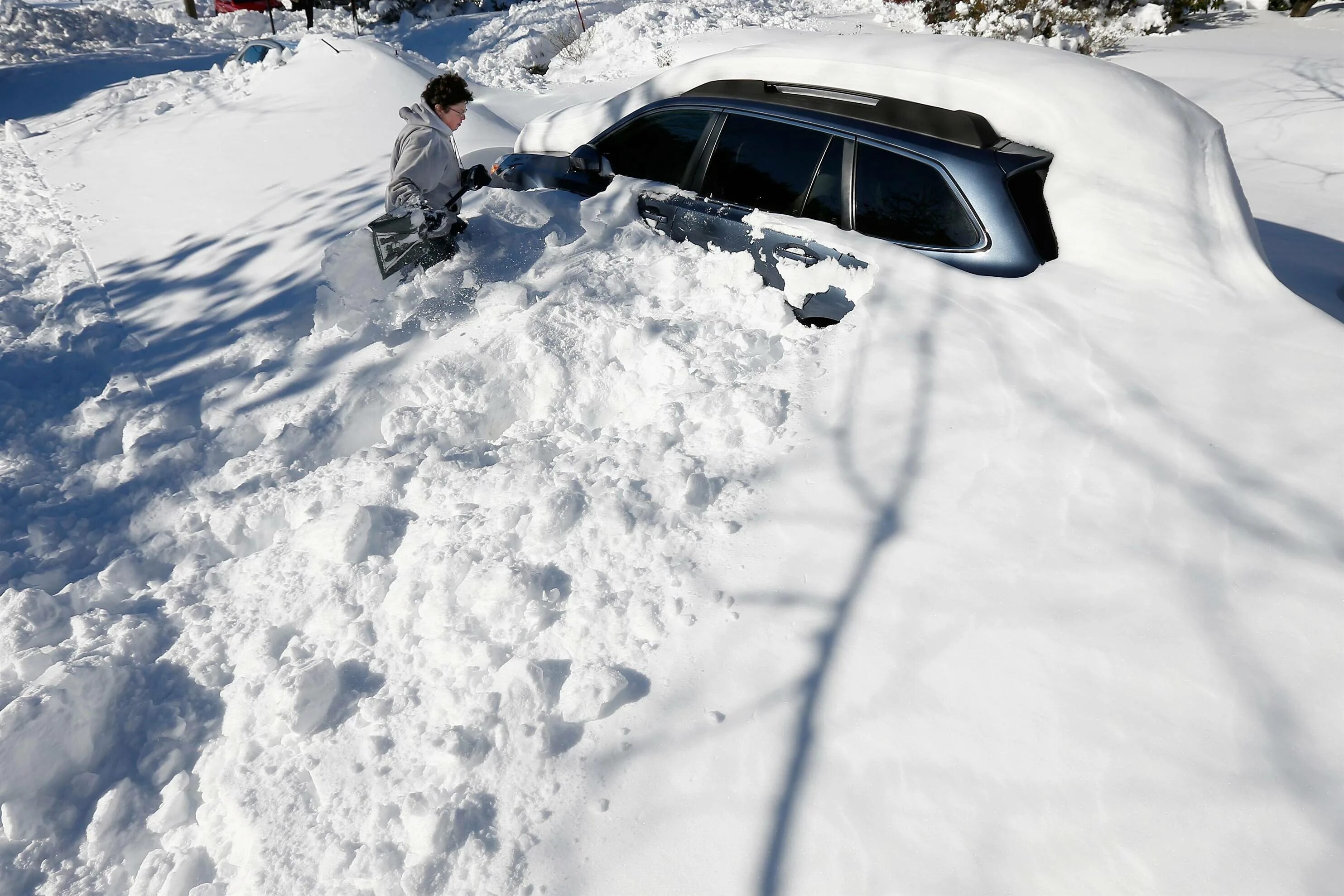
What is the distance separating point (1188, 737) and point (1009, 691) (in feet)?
1.40

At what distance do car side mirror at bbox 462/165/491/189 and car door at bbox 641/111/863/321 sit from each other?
1.23 metres

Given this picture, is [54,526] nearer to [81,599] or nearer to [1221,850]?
[81,599]

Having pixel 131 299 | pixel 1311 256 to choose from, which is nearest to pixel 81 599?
pixel 131 299

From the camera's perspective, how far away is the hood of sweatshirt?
402 centimetres

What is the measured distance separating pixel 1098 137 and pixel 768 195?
4.81 ft

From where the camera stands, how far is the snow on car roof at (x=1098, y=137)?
283 centimetres

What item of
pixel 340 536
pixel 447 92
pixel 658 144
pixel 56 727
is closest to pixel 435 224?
pixel 447 92

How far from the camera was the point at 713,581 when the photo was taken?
2.40m

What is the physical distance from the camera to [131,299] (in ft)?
16.6

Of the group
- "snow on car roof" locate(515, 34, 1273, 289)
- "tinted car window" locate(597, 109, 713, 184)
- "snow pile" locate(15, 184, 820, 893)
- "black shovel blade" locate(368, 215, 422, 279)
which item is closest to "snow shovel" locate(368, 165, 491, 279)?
"black shovel blade" locate(368, 215, 422, 279)

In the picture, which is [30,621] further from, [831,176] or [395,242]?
[831,176]

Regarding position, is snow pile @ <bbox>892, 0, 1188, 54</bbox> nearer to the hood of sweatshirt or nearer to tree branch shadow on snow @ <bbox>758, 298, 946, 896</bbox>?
the hood of sweatshirt

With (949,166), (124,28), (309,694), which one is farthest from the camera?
(124,28)


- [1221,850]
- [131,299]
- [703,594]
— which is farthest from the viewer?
[131,299]
